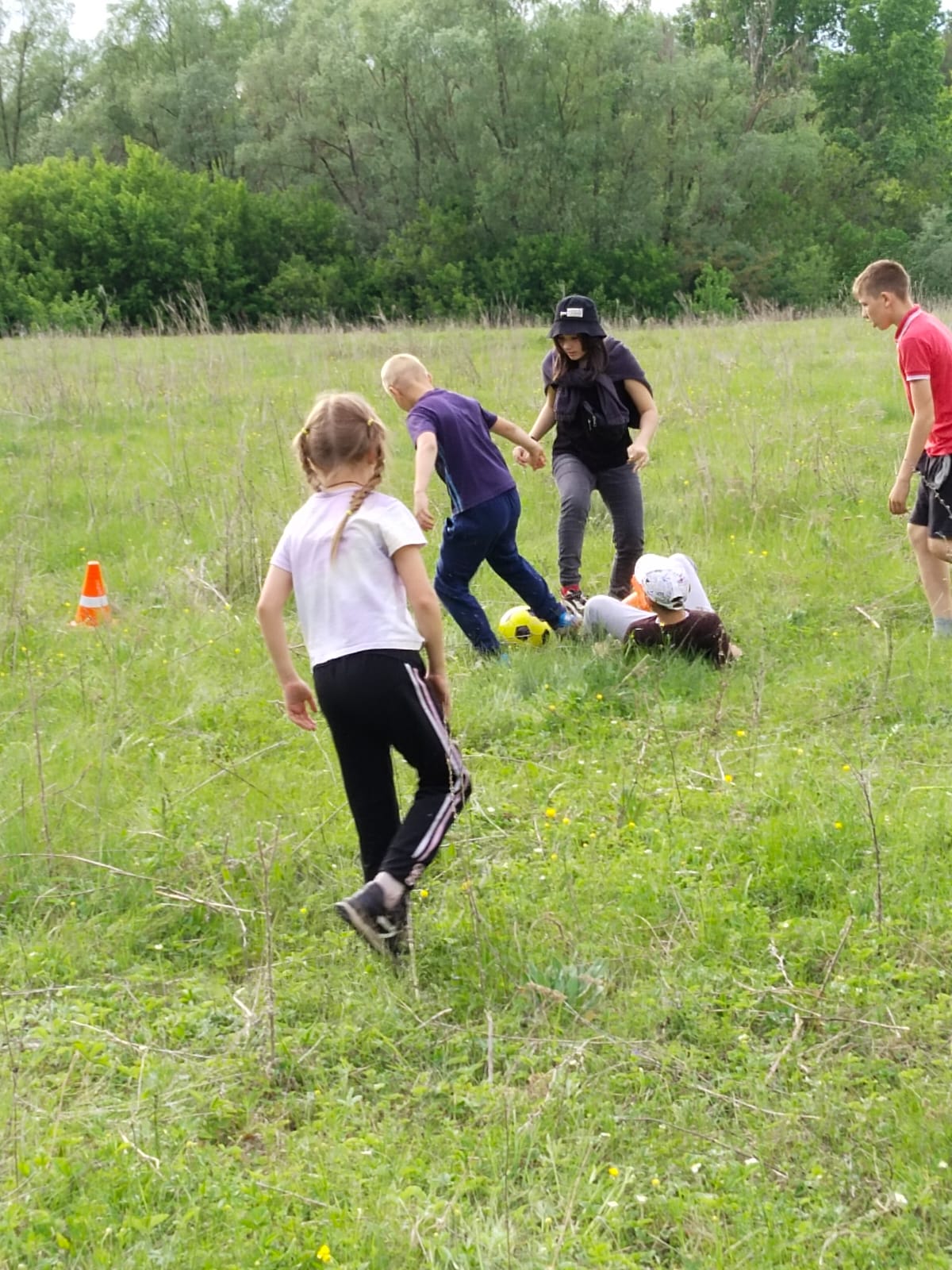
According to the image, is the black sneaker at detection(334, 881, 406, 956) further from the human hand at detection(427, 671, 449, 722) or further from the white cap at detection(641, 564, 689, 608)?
the white cap at detection(641, 564, 689, 608)

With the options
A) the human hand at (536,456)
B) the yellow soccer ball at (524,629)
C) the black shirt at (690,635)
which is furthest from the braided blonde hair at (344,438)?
the yellow soccer ball at (524,629)

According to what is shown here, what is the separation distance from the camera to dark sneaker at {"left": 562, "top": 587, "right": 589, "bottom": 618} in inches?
250

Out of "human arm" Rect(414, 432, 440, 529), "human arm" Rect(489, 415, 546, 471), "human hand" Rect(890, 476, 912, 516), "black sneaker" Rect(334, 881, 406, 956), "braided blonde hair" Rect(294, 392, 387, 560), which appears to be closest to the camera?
"black sneaker" Rect(334, 881, 406, 956)

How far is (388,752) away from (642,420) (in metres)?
3.44

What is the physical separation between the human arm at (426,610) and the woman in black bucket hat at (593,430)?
288cm

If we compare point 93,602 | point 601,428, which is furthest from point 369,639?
point 93,602

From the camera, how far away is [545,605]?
19.8ft

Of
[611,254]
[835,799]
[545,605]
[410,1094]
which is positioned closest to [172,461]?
[545,605]

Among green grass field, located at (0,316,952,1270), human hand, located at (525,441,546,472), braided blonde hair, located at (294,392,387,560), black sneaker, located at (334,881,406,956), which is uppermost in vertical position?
braided blonde hair, located at (294,392,387,560)

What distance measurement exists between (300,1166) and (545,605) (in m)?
3.66

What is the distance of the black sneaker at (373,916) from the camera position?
132 inches

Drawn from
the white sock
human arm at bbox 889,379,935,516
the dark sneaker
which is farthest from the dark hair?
the white sock

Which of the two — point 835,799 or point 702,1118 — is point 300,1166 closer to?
point 702,1118

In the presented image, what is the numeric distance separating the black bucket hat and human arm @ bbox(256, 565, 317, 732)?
3.12m
